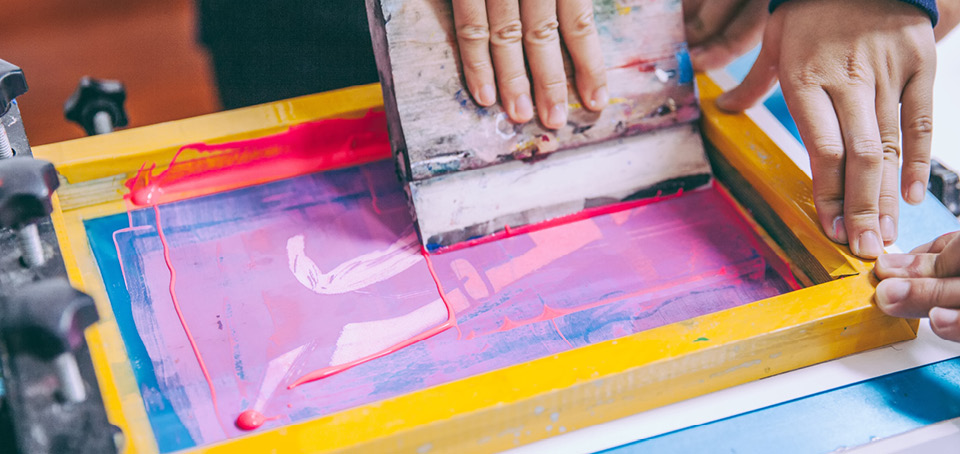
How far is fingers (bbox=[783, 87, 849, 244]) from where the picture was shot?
0.88m

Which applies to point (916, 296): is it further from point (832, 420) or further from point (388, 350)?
point (388, 350)

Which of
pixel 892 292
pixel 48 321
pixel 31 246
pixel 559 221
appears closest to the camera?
pixel 48 321

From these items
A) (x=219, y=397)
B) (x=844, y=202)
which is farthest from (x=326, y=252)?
(x=844, y=202)

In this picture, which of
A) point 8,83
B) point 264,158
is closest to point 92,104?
point 264,158

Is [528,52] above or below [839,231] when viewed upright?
above

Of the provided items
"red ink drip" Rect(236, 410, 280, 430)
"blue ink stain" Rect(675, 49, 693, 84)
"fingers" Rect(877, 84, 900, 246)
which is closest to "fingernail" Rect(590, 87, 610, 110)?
"blue ink stain" Rect(675, 49, 693, 84)

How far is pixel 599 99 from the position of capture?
965mm

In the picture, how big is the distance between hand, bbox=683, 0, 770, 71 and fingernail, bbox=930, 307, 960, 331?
1.82 ft

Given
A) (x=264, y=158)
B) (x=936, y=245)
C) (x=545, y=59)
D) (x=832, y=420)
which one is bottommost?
(x=832, y=420)

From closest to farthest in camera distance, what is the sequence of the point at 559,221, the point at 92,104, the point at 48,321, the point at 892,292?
the point at 48,321, the point at 892,292, the point at 559,221, the point at 92,104

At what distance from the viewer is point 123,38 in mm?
2418

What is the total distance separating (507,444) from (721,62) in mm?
791

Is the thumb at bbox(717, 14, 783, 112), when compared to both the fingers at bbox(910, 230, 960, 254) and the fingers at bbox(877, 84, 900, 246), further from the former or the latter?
the fingers at bbox(910, 230, 960, 254)

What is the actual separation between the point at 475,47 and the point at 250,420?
0.52m
